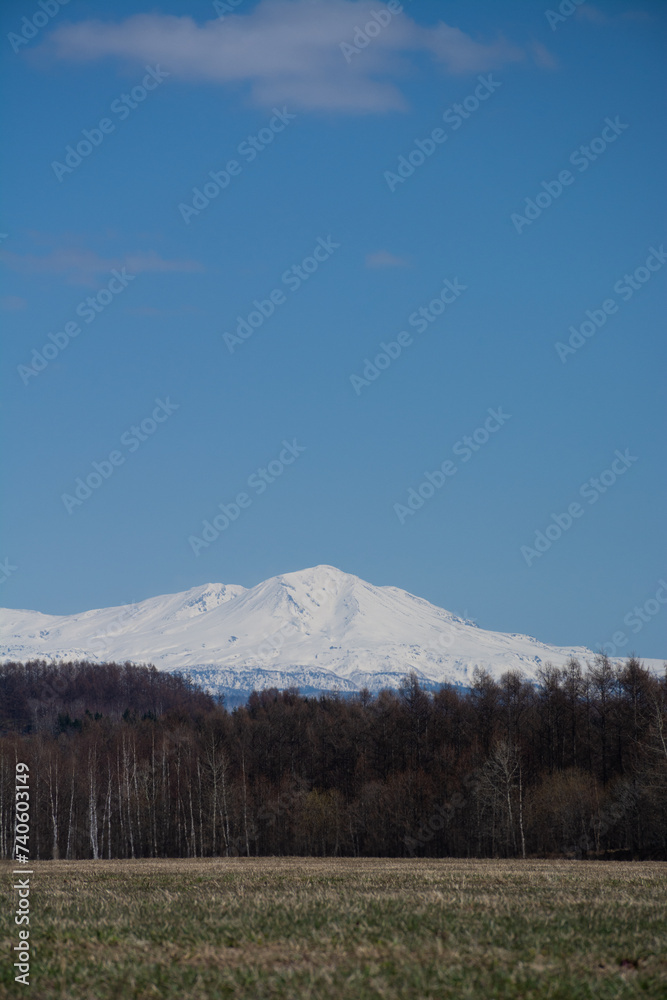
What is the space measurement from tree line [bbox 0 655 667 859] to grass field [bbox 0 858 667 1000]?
4331 cm

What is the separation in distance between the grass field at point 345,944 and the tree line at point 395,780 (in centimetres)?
4331

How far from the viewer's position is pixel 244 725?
347 feet

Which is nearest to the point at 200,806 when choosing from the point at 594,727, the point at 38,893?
the point at 594,727

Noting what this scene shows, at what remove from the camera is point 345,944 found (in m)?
15.9

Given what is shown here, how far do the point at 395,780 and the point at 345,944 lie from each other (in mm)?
68911

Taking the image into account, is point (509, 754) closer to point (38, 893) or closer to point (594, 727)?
point (594, 727)

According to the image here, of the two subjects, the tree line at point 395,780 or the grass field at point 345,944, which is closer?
the grass field at point 345,944

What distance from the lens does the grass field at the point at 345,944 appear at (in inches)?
531

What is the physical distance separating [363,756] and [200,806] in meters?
17.6

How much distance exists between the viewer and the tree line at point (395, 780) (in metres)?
70.0

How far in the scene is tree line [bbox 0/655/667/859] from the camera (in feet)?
230

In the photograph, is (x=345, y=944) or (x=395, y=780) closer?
(x=345, y=944)

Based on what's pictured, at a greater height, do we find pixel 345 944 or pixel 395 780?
pixel 345 944

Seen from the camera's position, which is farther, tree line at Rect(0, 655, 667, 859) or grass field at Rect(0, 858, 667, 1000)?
tree line at Rect(0, 655, 667, 859)
